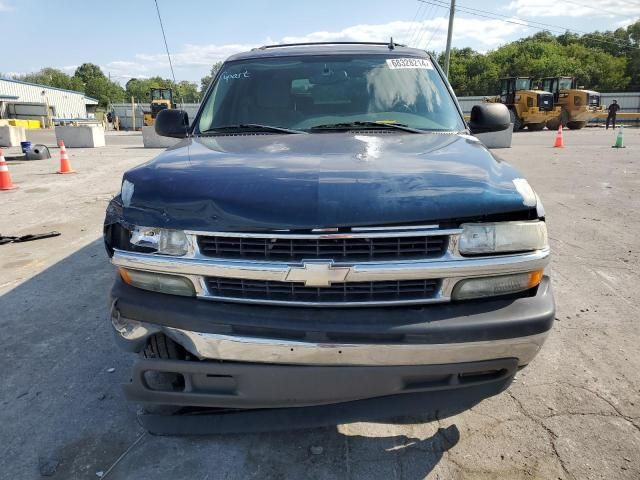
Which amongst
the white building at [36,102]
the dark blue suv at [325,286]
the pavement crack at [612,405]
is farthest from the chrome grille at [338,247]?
the white building at [36,102]

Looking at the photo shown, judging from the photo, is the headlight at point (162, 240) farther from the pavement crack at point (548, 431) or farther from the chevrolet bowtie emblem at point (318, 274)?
the pavement crack at point (548, 431)

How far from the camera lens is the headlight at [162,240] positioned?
1978 millimetres

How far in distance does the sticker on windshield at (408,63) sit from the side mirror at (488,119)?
0.49 m

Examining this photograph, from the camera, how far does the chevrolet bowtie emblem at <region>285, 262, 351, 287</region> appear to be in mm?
1851

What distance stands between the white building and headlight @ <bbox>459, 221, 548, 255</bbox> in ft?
175

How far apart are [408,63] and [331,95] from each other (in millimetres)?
679

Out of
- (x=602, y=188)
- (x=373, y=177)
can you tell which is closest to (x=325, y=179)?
(x=373, y=177)

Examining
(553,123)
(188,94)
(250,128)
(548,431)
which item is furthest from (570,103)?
(188,94)

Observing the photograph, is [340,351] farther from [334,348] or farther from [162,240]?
[162,240]

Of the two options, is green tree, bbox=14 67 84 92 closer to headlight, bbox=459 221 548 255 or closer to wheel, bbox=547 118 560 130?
wheel, bbox=547 118 560 130


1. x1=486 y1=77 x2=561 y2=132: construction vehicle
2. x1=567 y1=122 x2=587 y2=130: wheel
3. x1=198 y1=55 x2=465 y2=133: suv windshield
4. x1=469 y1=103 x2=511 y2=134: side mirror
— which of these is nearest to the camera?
x1=198 y1=55 x2=465 y2=133: suv windshield

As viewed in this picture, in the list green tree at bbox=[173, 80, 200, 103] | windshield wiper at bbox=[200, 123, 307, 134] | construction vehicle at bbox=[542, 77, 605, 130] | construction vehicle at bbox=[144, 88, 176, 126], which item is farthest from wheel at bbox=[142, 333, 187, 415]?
construction vehicle at bbox=[144, 88, 176, 126]

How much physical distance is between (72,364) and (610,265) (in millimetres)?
4832

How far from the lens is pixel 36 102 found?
2368 inches
